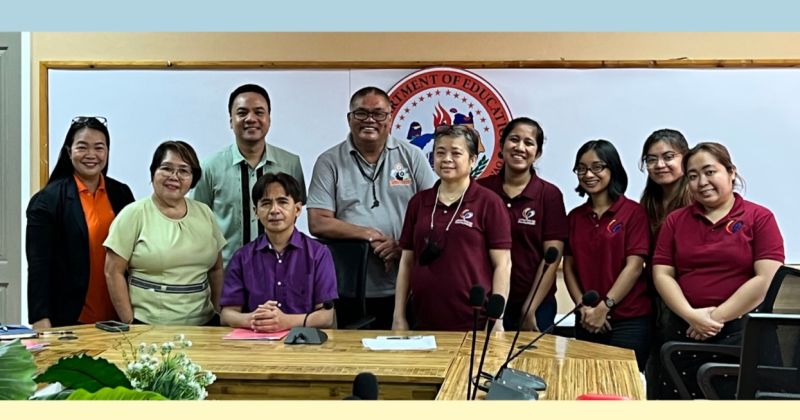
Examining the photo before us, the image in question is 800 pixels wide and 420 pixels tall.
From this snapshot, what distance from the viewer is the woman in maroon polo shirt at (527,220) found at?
351 centimetres

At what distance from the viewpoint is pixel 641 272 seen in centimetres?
345

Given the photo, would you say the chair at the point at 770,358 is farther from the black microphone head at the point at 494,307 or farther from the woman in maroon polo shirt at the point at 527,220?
the woman in maroon polo shirt at the point at 527,220

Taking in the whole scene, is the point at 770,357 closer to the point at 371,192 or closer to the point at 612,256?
the point at 612,256

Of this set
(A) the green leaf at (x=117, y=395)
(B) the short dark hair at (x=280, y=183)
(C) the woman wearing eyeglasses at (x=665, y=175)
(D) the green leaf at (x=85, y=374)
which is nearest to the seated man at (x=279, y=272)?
(B) the short dark hair at (x=280, y=183)

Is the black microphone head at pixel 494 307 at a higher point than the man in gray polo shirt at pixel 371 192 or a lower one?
lower

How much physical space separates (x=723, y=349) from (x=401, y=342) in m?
1.04

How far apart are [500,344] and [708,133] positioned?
95.1 inches

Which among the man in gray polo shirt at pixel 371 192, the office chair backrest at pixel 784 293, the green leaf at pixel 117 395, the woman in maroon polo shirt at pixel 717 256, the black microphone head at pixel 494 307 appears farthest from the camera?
the man in gray polo shirt at pixel 371 192

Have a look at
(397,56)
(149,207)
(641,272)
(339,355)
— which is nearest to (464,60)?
(397,56)

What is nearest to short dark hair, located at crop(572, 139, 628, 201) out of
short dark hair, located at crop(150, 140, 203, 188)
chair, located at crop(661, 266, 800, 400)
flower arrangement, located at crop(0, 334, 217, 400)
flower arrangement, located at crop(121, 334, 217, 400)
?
chair, located at crop(661, 266, 800, 400)

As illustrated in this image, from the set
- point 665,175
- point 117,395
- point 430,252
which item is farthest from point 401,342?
point 117,395

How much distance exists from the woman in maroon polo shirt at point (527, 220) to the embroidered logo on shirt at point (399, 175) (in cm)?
50

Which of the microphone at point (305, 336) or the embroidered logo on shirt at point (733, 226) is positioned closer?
the microphone at point (305, 336)

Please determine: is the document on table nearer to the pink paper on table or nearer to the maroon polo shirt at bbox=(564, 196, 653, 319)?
the pink paper on table
